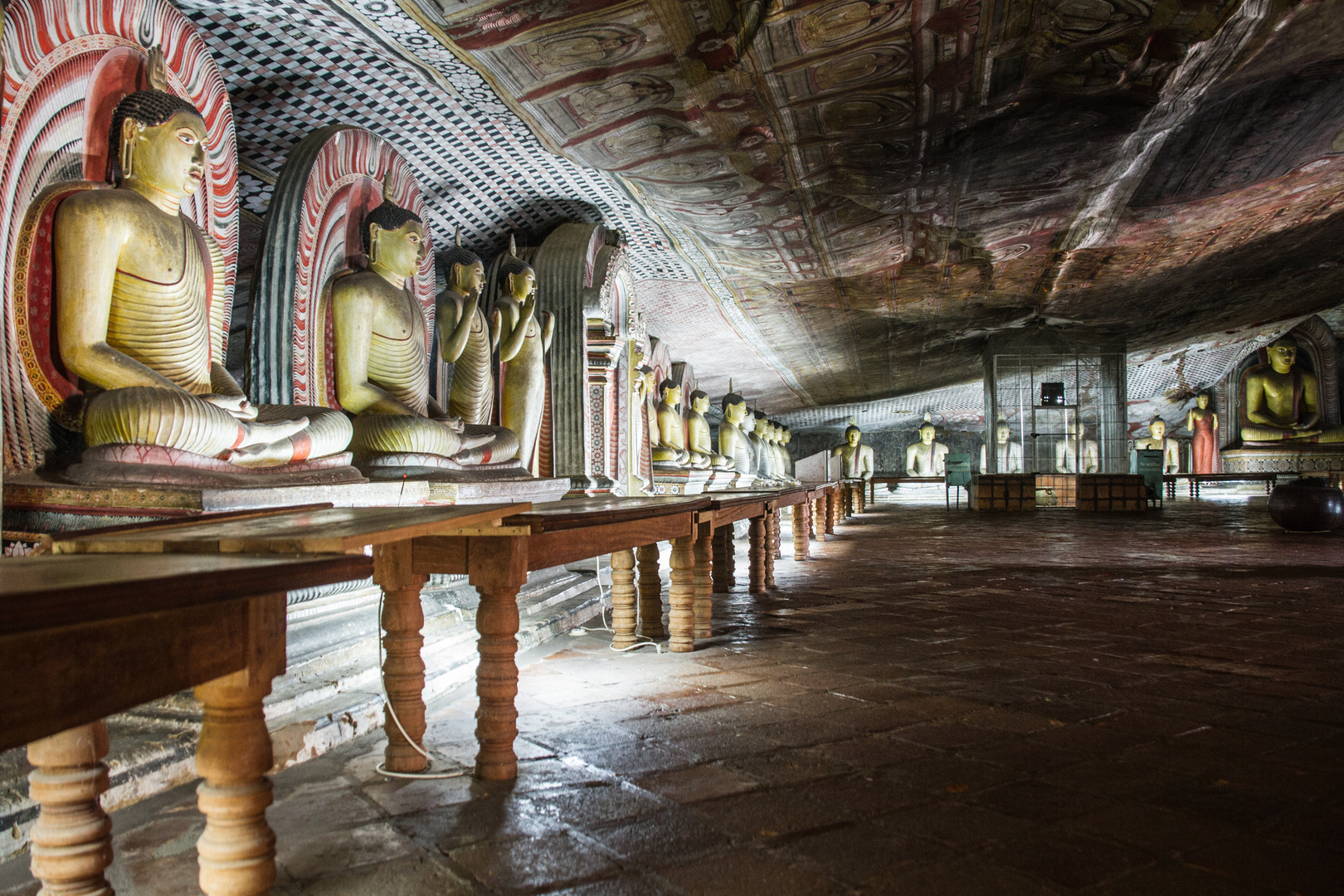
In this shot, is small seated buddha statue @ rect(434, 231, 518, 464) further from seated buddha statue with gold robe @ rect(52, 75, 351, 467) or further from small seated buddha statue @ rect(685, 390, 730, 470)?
small seated buddha statue @ rect(685, 390, 730, 470)

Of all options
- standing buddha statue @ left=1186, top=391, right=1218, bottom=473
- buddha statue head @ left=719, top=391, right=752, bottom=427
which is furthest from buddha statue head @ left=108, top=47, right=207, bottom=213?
standing buddha statue @ left=1186, top=391, right=1218, bottom=473

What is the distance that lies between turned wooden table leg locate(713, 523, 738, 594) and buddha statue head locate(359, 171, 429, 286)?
2.29 m

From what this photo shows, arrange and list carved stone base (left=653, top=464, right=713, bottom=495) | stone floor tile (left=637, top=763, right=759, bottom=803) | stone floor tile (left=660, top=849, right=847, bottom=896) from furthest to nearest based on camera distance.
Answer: carved stone base (left=653, top=464, right=713, bottom=495)
stone floor tile (left=637, top=763, right=759, bottom=803)
stone floor tile (left=660, top=849, right=847, bottom=896)

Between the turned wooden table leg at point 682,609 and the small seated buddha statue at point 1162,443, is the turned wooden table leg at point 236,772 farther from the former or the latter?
the small seated buddha statue at point 1162,443

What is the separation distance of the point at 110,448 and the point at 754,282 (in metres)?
7.87

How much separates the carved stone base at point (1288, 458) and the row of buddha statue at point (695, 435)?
833 centimetres

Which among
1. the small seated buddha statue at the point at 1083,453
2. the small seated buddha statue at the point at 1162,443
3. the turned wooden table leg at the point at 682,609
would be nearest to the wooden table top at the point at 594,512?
the turned wooden table leg at the point at 682,609

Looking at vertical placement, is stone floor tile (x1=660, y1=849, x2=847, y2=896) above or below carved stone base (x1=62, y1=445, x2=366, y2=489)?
below

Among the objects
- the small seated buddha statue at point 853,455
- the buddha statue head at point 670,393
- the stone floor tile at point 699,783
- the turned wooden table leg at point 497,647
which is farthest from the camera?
the small seated buddha statue at point 853,455

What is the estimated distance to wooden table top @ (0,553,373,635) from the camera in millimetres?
822

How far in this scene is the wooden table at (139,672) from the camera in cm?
85

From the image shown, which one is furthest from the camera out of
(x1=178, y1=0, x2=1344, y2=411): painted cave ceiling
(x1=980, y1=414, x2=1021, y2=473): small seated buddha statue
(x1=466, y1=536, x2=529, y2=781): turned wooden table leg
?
(x1=980, y1=414, x2=1021, y2=473): small seated buddha statue

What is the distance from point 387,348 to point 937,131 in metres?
3.81

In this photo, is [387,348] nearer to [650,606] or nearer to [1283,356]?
[650,606]
